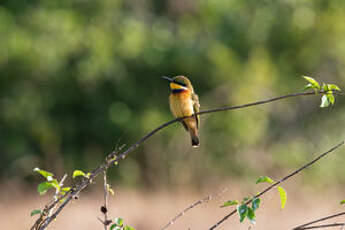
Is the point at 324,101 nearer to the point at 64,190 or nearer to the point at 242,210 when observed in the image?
the point at 242,210

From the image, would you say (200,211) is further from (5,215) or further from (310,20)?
(310,20)

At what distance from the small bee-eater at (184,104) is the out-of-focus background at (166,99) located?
16.8 ft

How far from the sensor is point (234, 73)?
9.59 m

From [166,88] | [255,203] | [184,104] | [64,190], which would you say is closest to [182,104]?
[184,104]

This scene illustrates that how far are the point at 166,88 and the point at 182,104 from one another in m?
6.42

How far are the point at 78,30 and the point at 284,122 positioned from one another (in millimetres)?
3902

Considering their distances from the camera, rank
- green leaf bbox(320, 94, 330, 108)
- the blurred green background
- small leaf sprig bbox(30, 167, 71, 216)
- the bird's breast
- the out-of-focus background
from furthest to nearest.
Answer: the blurred green background → the out-of-focus background → the bird's breast → green leaf bbox(320, 94, 330, 108) → small leaf sprig bbox(30, 167, 71, 216)

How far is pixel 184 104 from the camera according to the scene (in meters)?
3.88

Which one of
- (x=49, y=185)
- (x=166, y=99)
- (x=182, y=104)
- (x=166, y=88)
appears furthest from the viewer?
(x=166, y=88)

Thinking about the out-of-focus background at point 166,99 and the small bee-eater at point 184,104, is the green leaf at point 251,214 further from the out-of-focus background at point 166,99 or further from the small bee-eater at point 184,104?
the out-of-focus background at point 166,99

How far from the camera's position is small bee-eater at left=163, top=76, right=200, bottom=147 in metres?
3.88

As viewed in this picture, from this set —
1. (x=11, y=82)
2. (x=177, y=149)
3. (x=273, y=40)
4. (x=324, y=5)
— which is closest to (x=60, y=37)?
(x=11, y=82)

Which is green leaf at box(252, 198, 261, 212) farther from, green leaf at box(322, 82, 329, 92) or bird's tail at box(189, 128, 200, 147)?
bird's tail at box(189, 128, 200, 147)

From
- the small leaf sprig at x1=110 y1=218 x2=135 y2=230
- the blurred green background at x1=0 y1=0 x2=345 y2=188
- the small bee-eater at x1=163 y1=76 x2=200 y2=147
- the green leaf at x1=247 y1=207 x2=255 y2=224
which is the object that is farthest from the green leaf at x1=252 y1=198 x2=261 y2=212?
the blurred green background at x1=0 y1=0 x2=345 y2=188
